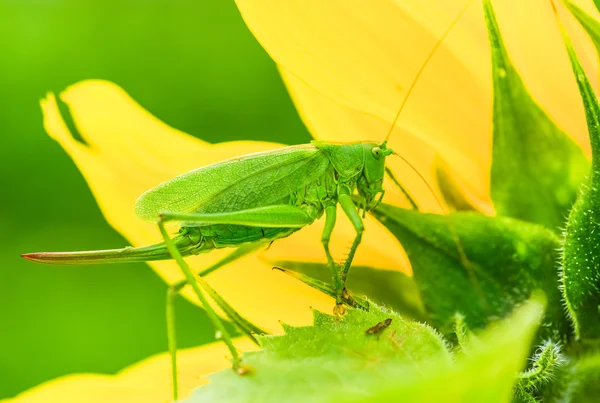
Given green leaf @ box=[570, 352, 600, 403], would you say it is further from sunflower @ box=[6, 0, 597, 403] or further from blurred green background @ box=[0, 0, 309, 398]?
blurred green background @ box=[0, 0, 309, 398]

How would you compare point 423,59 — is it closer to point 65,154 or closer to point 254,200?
point 254,200

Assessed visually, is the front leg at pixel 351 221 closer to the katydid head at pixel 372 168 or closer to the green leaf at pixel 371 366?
the katydid head at pixel 372 168

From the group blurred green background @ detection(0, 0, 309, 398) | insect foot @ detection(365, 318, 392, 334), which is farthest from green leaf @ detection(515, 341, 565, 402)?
blurred green background @ detection(0, 0, 309, 398)

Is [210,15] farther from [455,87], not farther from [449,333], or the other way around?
[449,333]

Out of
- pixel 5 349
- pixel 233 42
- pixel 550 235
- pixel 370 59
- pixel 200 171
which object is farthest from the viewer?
pixel 233 42

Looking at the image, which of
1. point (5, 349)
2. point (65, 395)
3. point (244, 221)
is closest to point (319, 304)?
point (244, 221)
